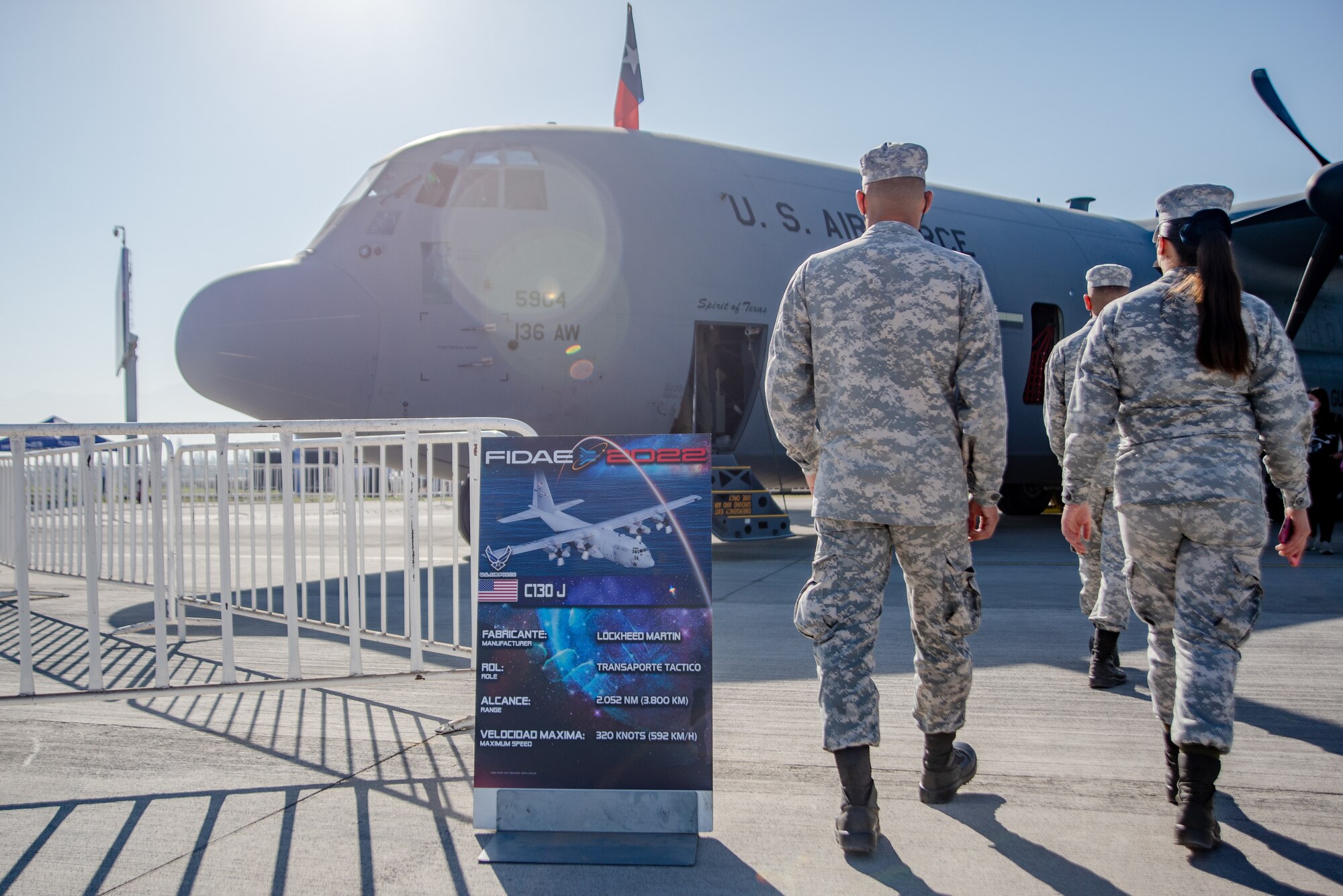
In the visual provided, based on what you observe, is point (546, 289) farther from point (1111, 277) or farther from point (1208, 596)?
point (1208, 596)

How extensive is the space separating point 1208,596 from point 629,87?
893 cm

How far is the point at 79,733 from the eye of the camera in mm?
3705

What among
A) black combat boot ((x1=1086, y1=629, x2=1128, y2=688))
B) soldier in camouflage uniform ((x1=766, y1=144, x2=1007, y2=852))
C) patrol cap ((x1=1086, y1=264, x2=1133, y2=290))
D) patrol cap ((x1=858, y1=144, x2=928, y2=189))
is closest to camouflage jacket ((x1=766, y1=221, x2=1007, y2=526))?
soldier in camouflage uniform ((x1=766, y1=144, x2=1007, y2=852))

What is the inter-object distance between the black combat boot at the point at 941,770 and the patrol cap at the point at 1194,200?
172 cm

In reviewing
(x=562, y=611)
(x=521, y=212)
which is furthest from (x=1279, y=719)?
(x=521, y=212)

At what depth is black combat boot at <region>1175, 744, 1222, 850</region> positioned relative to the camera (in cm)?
245

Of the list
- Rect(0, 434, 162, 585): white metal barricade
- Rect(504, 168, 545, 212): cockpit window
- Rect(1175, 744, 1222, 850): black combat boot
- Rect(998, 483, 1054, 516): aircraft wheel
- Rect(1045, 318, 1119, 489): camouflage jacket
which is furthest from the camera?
Rect(998, 483, 1054, 516): aircraft wheel

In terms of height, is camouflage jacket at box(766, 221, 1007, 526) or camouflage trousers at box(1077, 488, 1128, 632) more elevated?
camouflage jacket at box(766, 221, 1007, 526)

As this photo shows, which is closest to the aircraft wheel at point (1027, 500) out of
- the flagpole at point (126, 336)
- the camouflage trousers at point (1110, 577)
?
the camouflage trousers at point (1110, 577)

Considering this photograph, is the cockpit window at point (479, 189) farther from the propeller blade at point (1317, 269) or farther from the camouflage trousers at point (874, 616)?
the propeller blade at point (1317, 269)

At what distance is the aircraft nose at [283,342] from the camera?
291 inches

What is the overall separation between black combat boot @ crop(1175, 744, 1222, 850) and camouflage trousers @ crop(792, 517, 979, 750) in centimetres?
60

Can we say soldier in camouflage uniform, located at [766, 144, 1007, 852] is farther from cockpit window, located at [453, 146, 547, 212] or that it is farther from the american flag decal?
cockpit window, located at [453, 146, 547, 212]

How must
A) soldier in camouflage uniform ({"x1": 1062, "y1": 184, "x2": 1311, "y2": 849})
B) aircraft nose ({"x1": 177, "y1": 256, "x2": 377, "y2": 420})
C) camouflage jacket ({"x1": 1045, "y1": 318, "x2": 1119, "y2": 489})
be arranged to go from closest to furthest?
soldier in camouflage uniform ({"x1": 1062, "y1": 184, "x2": 1311, "y2": 849})
camouflage jacket ({"x1": 1045, "y1": 318, "x2": 1119, "y2": 489})
aircraft nose ({"x1": 177, "y1": 256, "x2": 377, "y2": 420})
